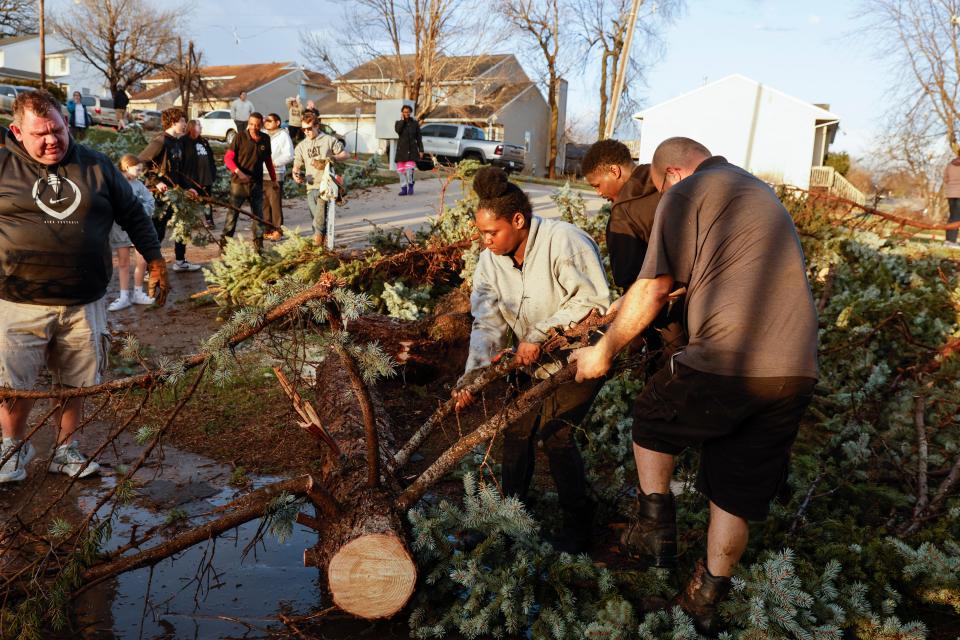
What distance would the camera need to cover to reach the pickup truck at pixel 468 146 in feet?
Answer: 92.4

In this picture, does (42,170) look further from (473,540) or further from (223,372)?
(473,540)

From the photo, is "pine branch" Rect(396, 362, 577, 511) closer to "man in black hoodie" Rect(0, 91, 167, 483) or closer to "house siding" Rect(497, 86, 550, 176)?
"man in black hoodie" Rect(0, 91, 167, 483)

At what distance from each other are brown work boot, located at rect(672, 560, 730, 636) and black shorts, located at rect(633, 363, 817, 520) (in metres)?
0.31

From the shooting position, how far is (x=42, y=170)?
3.79 meters

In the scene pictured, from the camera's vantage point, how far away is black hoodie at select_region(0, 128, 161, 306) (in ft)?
12.4

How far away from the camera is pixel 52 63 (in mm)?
67125

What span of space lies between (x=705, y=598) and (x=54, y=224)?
369cm

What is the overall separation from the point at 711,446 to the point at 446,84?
31.1m

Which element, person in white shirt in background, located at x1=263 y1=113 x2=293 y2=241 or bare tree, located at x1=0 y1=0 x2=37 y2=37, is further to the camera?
bare tree, located at x1=0 y1=0 x2=37 y2=37

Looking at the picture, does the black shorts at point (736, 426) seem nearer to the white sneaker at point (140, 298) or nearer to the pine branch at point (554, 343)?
the pine branch at point (554, 343)

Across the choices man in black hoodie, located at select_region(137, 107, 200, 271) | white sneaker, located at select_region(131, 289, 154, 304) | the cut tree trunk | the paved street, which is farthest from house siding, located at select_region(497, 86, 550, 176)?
the cut tree trunk

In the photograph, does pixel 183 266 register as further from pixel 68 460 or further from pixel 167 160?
pixel 68 460

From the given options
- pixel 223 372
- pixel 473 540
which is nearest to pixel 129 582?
pixel 223 372

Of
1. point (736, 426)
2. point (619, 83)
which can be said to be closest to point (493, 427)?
point (736, 426)
